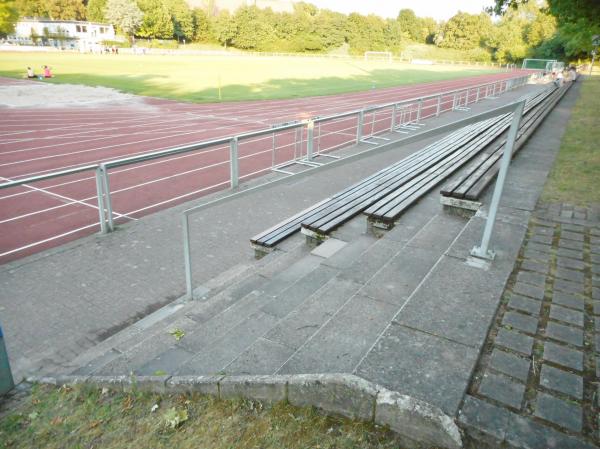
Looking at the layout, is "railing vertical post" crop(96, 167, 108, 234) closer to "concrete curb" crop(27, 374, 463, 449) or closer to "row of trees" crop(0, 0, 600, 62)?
"concrete curb" crop(27, 374, 463, 449)

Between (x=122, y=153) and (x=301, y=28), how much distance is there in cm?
10541

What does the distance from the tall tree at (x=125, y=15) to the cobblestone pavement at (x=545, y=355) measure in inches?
4114

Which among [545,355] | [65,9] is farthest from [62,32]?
[545,355]

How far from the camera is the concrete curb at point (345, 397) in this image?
7.29 ft

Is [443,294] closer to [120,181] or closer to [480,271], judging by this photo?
[480,271]

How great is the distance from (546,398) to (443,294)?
113 cm

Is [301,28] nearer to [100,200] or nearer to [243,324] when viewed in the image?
[100,200]

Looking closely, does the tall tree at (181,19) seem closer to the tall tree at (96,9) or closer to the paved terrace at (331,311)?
the tall tree at (96,9)

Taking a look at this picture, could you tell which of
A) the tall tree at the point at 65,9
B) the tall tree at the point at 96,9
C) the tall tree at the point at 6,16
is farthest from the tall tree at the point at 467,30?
the tall tree at the point at 6,16

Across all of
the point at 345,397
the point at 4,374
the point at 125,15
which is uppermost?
the point at 125,15

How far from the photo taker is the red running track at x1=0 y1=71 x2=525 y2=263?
8.02m

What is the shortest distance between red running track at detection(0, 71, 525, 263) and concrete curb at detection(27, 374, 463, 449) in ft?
17.6

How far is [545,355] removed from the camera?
2.74 metres

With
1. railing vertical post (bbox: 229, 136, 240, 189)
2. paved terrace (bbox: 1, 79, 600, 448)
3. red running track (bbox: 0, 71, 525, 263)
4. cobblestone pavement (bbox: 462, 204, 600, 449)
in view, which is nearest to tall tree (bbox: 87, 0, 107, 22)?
red running track (bbox: 0, 71, 525, 263)
